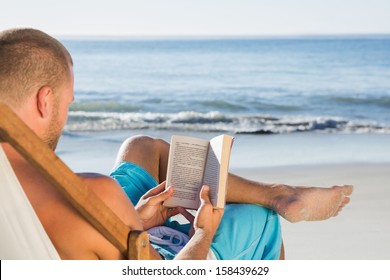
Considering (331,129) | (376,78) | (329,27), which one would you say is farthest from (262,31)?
(331,129)

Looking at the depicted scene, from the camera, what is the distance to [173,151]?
8.48 feet

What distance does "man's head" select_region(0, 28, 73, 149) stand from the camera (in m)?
1.94

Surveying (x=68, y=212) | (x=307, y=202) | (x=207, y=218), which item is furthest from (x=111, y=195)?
(x=307, y=202)

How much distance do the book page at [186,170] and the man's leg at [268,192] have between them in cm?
15

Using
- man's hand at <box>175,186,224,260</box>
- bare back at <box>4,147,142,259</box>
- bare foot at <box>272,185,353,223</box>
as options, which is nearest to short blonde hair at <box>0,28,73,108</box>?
bare back at <box>4,147,142,259</box>

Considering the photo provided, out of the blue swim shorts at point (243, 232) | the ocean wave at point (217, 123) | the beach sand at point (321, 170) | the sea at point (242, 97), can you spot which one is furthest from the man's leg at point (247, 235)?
the ocean wave at point (217, 123)

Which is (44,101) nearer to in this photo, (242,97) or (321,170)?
(321,170)

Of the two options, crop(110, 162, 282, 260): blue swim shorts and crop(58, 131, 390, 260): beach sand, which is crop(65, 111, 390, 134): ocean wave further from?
crop(110, 162, 282, 260): blue swim shorts

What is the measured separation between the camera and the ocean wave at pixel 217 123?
8.27 m

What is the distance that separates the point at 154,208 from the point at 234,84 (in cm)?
1126

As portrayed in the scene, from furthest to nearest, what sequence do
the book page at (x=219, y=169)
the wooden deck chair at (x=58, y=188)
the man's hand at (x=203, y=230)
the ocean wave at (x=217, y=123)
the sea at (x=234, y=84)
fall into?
the sea at (x=234, y=84) → the ocean wave at (x=217, y=123) → the book page at (x=219, y=169) → the man's hand at (x=203, y=230) → the wooden deck chair at (x=58, y=188)

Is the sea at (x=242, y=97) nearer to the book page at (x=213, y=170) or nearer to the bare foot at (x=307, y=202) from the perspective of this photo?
the bare foot at (x=307, y=202)

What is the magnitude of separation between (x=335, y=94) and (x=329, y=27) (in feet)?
24.1
